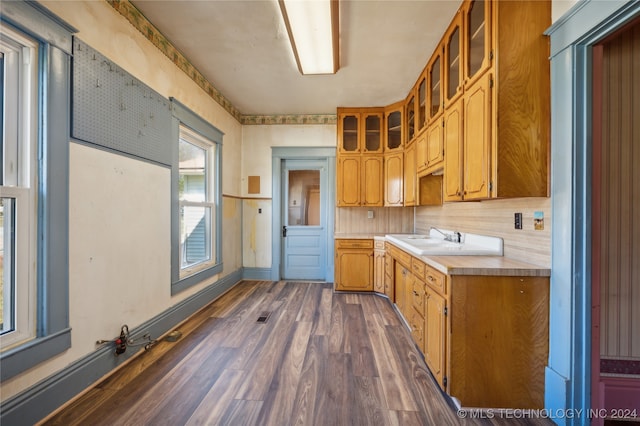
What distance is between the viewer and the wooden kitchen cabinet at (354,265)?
12.1ft

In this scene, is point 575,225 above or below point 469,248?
above

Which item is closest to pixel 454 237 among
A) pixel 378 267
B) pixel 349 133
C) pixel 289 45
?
pixel 378 267

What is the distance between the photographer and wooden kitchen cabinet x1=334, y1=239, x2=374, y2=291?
12.1 ft

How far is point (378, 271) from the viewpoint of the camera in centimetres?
363

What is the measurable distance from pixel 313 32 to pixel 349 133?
6.24 ft

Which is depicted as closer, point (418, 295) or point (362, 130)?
point (418, 295)

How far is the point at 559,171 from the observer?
56.9 inches

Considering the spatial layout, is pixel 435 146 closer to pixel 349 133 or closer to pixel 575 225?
pixel 575 225

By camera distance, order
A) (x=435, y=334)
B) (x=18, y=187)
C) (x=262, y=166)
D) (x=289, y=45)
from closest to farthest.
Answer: (x=18, y=187)
(x=435, y=334)
(x=289, y=45)
(x=262, y=166)

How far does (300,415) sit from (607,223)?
205cm

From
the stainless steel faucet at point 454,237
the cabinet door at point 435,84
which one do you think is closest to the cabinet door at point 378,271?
the stainless steel faucet at point 454,237

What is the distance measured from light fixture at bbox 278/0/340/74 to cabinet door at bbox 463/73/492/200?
1.21 metres

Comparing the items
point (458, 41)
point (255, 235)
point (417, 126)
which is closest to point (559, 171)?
point (458, 41)

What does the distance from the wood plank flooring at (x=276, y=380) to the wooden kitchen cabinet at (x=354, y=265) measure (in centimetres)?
90
